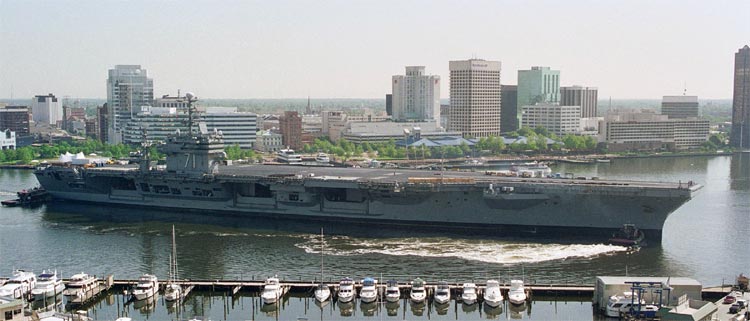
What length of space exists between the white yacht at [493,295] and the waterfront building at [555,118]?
3355 inches

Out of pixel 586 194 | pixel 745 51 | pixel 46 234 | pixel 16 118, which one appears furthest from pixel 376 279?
pixel 745 51

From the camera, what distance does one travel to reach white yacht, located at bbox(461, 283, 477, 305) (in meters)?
26.6

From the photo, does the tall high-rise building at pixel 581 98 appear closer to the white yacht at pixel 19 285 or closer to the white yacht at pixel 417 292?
the white yacht at pixel 417 292

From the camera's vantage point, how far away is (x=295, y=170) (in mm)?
48750

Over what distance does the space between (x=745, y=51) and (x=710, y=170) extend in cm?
4453

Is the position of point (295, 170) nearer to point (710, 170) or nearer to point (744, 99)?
point (710, 170)

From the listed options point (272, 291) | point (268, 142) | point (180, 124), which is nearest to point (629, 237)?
point (272, 291)

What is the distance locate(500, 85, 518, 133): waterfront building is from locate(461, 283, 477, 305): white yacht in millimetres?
97854

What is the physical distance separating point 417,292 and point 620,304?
598 centimetres

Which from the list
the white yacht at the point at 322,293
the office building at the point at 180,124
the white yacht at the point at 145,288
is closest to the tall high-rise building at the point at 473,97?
the office building at the point at 180,124

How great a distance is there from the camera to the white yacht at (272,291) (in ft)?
87.9

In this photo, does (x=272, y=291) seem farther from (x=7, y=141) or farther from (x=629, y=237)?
(x=7, y=141)

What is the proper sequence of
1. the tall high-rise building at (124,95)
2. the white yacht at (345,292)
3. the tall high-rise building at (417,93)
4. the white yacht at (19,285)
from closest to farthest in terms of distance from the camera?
the white yacht at (345,292) < the white yacht at (19,285) < the tall high-rise building at (124,95) < the tall high-rise building at (417,93)

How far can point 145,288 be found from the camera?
27391 millimetres
